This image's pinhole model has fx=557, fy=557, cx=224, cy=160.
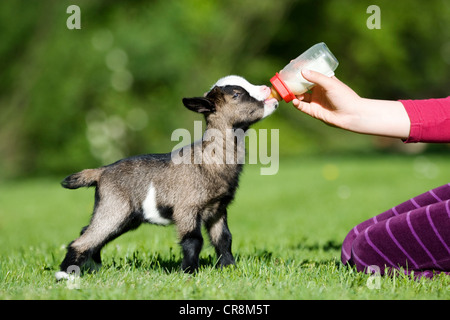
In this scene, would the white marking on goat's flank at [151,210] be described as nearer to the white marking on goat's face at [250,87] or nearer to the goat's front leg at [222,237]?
the goat's front leg at [222,237]

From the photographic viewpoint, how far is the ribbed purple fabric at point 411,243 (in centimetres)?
333

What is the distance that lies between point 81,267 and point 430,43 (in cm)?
2154

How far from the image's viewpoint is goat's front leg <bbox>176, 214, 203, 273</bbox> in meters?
3.59

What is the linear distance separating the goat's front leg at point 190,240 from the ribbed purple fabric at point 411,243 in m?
1.04

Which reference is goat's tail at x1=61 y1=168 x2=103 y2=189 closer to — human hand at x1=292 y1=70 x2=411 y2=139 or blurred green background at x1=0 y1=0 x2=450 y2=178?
human hand at x1=292 y1=70 x2=411 y2=139

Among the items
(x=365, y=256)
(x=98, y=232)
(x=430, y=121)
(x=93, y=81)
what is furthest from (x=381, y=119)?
(x=93, y=81)

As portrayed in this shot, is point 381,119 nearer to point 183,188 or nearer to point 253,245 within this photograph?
point 183,188

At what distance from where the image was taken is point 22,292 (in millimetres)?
3191

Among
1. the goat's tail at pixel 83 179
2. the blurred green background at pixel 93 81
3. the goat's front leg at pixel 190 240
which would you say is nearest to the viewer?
the goat's front leg at pixel 190 240

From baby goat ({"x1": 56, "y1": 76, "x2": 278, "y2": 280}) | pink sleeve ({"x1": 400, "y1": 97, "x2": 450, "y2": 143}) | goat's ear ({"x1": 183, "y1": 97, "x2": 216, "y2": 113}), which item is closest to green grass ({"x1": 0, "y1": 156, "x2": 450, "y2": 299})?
baby goat ({"x1": 56, "y1": 76, "x2": 278, "y2": 280})

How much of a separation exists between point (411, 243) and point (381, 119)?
788 mm

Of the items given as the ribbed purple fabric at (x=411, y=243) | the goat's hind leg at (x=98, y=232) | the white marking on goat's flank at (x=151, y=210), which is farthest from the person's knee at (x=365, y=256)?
the goat's hind leg at (x=98, y=232)

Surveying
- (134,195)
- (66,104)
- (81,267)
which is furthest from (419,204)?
(66,104)

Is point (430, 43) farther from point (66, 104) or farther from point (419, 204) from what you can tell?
point (419, 204)
